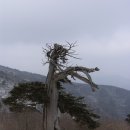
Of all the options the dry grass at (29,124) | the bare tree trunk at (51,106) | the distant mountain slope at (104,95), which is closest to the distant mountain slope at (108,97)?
the distant mountain slope at (104,95)

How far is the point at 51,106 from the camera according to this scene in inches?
757

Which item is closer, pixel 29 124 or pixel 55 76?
pixel 55 76

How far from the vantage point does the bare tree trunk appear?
19078mm

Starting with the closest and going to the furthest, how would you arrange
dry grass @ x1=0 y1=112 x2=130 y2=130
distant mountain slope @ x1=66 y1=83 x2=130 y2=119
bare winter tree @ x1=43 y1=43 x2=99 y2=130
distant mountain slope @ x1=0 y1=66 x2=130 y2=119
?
bare winter tree @ x1=43 y1=43 x2=99 y2=130
dry grass @ x1=0 y1=112 x2=130 y2=130
distant mountain slope @ x1=0 y1=66 x2=130 y2=119
distant mountain slope @ x1=66 y1=83 x2=130 y2=119

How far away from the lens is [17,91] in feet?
61.9

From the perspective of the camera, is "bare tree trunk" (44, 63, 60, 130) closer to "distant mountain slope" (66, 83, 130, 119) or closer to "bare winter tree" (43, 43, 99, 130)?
"bare winter tree" (43, 43, 99, 130)

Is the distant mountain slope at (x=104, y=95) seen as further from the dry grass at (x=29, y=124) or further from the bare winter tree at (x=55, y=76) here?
the bare winter tree at (x=55, y=76)

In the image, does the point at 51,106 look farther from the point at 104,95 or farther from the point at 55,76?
the point at 104,95

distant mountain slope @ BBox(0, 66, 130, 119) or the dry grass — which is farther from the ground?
distant mountain slope @ BBox(0, 66, 130, 119)

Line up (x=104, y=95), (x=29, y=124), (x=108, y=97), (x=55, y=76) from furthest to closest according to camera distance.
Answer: (x=104, y=95), (x=108, y=97), (x=29, y=124), (x=55, y=76)

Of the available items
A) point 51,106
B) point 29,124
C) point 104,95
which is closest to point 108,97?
point 104,95

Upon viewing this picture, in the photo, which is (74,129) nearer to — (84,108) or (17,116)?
(17,116)

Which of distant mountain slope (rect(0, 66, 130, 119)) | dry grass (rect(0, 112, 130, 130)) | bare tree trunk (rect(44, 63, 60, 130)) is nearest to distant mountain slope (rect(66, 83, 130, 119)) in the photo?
→ distant mountain slope (rect(0, 66, 130, 119))

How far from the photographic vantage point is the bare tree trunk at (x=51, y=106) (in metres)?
19.1
